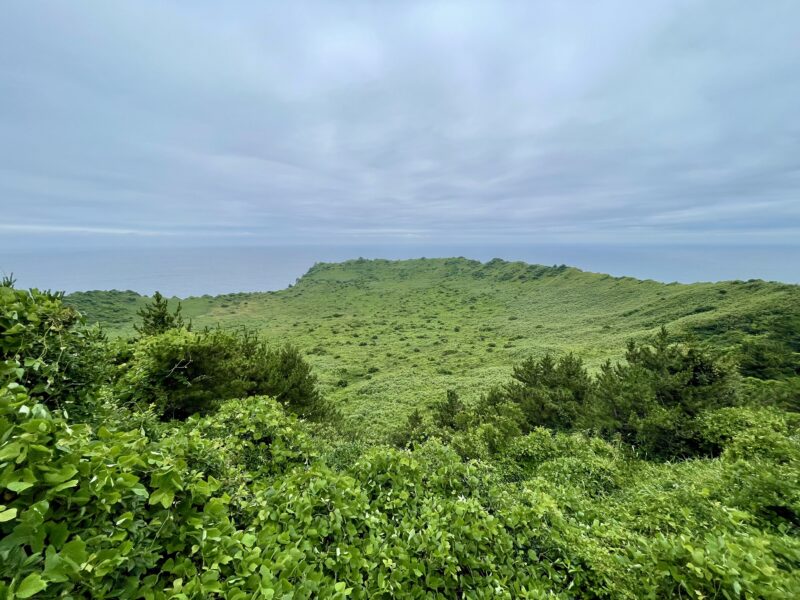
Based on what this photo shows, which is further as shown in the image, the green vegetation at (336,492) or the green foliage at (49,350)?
the green foliage at (49,350)

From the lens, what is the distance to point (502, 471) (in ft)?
36.2

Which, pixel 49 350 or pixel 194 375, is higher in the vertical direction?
pixel 49 350

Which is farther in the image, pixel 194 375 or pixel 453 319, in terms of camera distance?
pixel 453 319

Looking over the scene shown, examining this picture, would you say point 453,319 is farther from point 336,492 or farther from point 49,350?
point 49,350

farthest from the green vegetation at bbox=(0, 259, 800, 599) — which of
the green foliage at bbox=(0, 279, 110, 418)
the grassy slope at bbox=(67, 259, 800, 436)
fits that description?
the grassy slope at bbox=(67, 259, 800, 436)

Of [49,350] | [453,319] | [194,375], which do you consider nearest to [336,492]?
[49,350]

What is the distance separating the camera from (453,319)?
323 feet

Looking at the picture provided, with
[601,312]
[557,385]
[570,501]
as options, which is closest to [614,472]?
[570,501]

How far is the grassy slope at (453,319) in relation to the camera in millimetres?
45969

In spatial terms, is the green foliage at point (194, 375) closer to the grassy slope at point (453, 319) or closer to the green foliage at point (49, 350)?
the green foliage at point (49, 350)

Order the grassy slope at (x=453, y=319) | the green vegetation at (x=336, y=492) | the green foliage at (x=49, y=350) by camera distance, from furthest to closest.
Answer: the grassy slope at (x=453, y=319)
the green foliage at (x=49, y=350)
the green vegetation at (x=336, y=492)

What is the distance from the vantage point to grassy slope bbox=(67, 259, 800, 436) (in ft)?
151

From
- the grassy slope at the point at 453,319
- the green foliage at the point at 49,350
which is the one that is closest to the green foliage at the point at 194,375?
the green foliage at the point at 49,350

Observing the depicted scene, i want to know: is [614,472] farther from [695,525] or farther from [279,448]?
[279,448]
